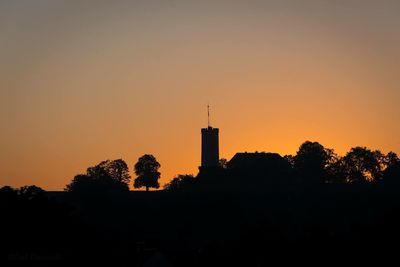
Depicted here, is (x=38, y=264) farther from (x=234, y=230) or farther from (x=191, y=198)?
(x=191, y=198)

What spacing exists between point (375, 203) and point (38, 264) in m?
67.0

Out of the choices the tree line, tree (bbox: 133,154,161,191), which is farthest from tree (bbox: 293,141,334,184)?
tree (bbox: 133,154,161,191)

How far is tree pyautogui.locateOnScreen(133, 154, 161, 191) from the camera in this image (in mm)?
179125

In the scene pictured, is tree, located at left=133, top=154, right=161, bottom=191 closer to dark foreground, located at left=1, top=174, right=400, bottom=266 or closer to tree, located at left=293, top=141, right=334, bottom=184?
dark foreground, located at left=1, top=174, right=400, bottom=266

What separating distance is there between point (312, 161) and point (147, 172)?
33130 mm

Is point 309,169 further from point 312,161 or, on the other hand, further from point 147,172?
point 147,172

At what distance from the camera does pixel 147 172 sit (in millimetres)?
180125

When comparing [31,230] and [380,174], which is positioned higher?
[380,174]

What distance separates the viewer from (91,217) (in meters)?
133

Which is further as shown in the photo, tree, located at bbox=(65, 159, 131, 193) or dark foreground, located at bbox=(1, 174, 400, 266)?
tree, located at bbox=(65, 159, 131, 193)

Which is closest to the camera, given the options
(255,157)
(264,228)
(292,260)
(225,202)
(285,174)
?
(292,260)

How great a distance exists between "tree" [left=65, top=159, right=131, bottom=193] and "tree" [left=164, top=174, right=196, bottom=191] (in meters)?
9.11

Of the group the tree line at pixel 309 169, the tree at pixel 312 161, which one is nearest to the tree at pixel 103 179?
the tree line at pixel 309 169

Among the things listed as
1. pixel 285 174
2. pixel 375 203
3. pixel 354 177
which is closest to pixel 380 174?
pixel 354 177
